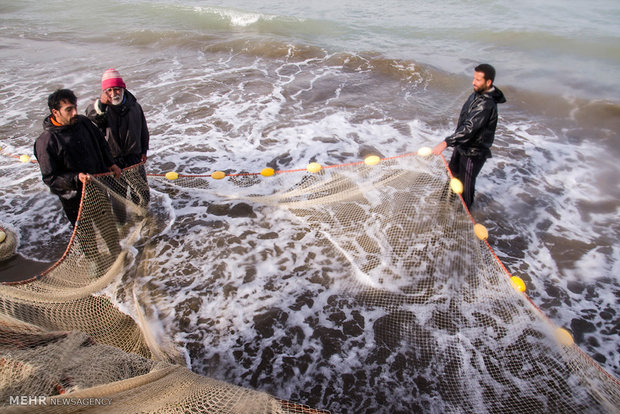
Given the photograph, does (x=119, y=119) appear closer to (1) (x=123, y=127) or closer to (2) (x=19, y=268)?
(1) (x=123, y=127)

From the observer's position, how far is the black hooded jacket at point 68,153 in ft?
10.1

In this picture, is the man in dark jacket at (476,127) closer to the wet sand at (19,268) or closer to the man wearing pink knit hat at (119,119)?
the man wearing pink knit hat at (119,119)

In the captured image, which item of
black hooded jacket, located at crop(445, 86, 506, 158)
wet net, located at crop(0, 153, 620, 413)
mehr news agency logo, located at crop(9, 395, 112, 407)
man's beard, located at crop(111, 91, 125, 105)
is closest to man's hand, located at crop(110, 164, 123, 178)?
wet net, located at crop(0, 153, 620, 413)

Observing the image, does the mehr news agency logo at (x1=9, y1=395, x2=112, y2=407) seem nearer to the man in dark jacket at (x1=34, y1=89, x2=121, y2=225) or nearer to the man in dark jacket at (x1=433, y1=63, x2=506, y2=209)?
the man in dark jacket at (x1=34, y1=89, x2=121, y2=225)

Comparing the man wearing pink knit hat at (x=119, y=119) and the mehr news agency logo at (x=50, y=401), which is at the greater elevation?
the man wearing pink knit hat at (x=119, y=119)

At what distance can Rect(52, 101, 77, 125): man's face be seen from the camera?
296 centimetres

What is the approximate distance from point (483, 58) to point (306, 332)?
40.3ft

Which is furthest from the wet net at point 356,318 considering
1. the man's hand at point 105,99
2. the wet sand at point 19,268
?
the wet sand at point 19,268

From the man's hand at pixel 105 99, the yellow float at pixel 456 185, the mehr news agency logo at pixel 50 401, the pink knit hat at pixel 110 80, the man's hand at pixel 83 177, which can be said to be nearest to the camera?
the mehr news agency logo at pixel 50 401

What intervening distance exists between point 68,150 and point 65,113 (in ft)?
1.26

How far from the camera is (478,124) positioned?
12.8ft

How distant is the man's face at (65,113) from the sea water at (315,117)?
1.92 metres

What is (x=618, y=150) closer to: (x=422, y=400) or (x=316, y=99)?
(x=316, y=99)

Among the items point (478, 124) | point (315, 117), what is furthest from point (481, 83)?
point (315, 117)
